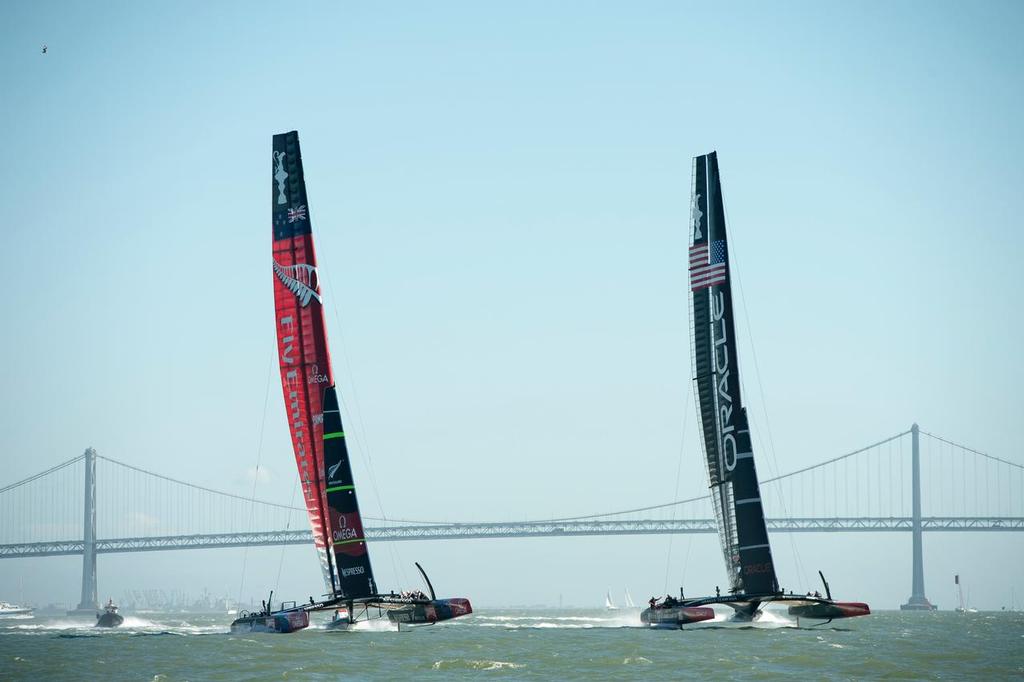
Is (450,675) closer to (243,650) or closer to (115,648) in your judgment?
(243,650)

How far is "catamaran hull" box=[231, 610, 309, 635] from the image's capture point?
31.4m

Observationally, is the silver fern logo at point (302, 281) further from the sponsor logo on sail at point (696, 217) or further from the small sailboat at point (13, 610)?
the small sailboat at point (13, 610)

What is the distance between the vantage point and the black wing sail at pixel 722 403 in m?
32.5

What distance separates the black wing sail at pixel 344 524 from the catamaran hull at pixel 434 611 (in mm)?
922

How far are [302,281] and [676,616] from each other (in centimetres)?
1177

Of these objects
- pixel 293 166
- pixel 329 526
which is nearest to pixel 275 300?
pixel 293 166

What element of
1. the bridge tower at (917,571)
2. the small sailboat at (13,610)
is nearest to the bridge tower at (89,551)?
the small sailboat at (13,610)

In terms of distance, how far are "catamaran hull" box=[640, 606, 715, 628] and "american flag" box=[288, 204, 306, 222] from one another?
12366mm

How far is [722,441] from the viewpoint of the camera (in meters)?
33.2

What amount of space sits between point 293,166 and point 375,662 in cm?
1388

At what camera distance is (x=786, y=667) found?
78.3ft

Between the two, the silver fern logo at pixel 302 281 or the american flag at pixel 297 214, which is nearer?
the silver fern logo at pixel 302 281

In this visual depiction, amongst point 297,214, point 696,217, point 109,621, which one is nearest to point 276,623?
point 297,214

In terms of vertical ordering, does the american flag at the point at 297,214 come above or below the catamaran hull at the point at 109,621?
above
